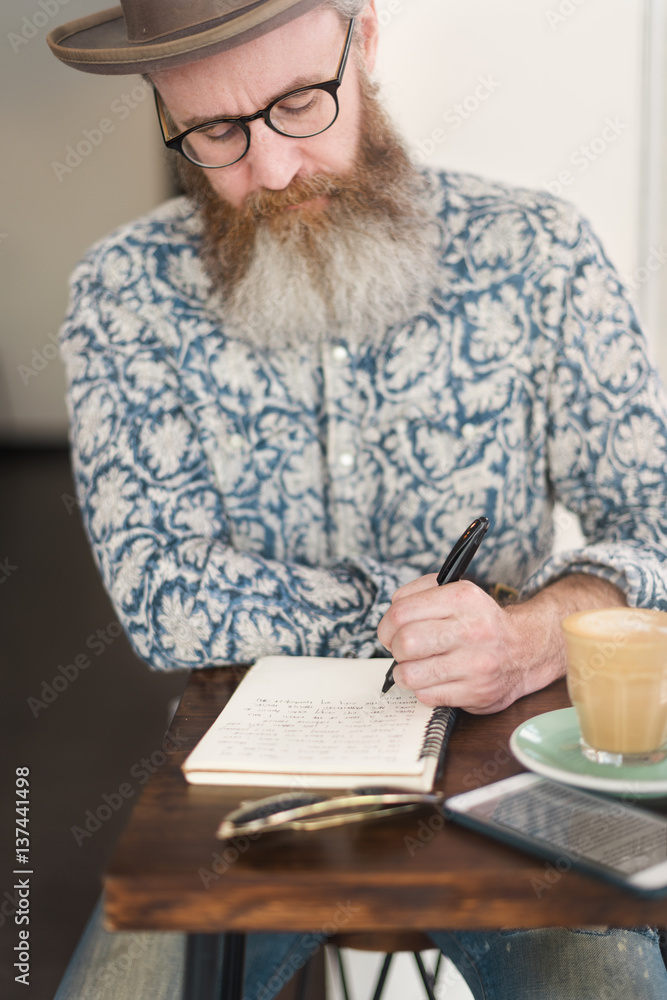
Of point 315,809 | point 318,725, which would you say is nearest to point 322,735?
point 318,725

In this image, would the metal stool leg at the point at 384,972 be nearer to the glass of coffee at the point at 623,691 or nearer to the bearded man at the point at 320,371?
the bearded man at the point at 320,371

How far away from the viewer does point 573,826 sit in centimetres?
68

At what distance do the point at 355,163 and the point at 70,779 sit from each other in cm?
159

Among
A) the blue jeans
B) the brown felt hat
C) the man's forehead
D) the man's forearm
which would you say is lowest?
the blue jeans

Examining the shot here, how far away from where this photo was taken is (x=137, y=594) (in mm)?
1238

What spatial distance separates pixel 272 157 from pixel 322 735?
0.86 m

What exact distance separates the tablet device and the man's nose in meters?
0.94

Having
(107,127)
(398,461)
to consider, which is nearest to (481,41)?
(107,127)

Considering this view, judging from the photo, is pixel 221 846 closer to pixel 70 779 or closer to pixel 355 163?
pixel 355 163

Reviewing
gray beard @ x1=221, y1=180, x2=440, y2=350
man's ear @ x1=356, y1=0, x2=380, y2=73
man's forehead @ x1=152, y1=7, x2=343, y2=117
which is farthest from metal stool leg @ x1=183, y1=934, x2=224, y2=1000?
man's ear @ x1=356, y1=0, x2=380, y2=73

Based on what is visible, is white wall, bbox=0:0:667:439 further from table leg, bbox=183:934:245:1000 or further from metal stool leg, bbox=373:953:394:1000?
table leg, bbox=183:934:245:1000

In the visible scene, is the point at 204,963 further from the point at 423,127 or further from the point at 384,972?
the point at 423,127

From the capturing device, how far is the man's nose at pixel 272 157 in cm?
128

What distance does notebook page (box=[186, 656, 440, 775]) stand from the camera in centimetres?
79
